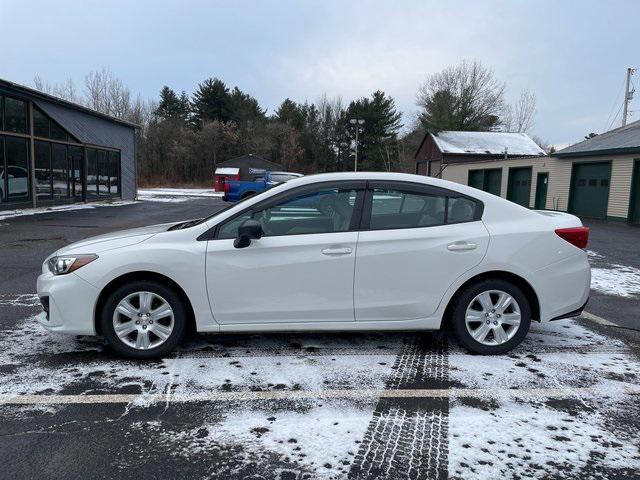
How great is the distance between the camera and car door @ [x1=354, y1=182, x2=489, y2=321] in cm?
406

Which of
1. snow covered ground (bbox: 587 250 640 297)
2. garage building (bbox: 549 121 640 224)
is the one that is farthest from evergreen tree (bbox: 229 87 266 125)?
snow covered ground (bbox: 587 250 640 297)

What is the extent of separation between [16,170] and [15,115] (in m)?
1.96

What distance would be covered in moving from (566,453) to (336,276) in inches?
78.4

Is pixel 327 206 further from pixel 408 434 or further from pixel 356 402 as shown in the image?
pixel 408 434

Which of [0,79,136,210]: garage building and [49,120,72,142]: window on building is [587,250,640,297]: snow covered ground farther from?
[49,120,72,142]: window on building

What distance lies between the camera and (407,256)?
160 inches

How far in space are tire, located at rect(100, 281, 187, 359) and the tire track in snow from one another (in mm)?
1793

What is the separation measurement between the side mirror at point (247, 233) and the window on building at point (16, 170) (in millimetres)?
16665

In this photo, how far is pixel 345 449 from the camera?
2834 millimetres

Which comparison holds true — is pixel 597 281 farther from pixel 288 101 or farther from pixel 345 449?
pixel 288 101

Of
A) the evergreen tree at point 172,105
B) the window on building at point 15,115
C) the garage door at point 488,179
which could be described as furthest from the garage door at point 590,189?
the evergreen tree at point 172,105

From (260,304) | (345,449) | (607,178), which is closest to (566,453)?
(345,449)

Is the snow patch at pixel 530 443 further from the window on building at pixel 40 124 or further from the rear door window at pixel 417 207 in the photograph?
the window on building at pixel 40 124

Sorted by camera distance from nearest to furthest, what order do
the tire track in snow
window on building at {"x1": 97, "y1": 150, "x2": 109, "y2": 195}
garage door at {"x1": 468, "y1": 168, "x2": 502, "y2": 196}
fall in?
the tire track in snow
window on building at {"x1": 97, "y1": 150, "x2": 109, "y2": 195}
garage door at {"x1": 468, "y1": 168, "x2": 502, "y2": 196}
